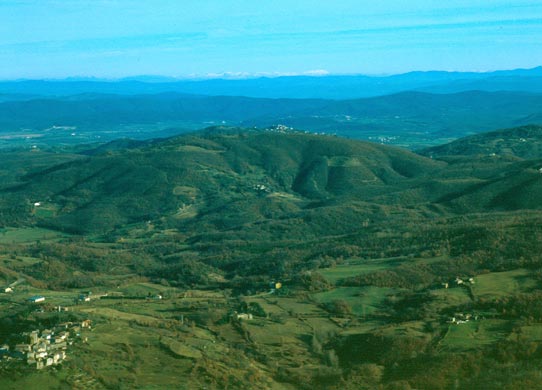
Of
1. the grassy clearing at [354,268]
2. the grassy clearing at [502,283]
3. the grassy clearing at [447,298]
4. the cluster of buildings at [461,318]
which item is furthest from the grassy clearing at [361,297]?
the cluster of buildings at [461,318]

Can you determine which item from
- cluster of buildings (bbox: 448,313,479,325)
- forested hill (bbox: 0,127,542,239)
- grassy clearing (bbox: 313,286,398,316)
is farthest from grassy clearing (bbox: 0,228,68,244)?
cluster of buildings (bbox: 448,313,479,325)

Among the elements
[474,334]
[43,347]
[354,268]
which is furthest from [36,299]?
[474,334]

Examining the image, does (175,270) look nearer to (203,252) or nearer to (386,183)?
(203,252)

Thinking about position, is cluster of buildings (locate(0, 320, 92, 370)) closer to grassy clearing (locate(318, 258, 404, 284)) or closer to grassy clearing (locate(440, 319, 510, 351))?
grassy clearing (locate(440, 319, 510, 351))

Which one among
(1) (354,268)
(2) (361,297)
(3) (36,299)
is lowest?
(1) (354,268)

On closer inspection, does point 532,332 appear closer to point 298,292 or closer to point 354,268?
A: point 298,292

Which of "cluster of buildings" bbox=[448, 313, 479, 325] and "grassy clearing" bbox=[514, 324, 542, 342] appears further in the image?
"cluster of buildings" bbox=[448, 313, 479, 325]

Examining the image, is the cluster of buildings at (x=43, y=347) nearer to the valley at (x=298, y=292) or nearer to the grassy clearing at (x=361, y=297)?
the valley at (x=298, y=292)

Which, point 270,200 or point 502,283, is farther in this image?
point 270,200

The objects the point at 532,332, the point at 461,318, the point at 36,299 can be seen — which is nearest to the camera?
the point at 532,332
